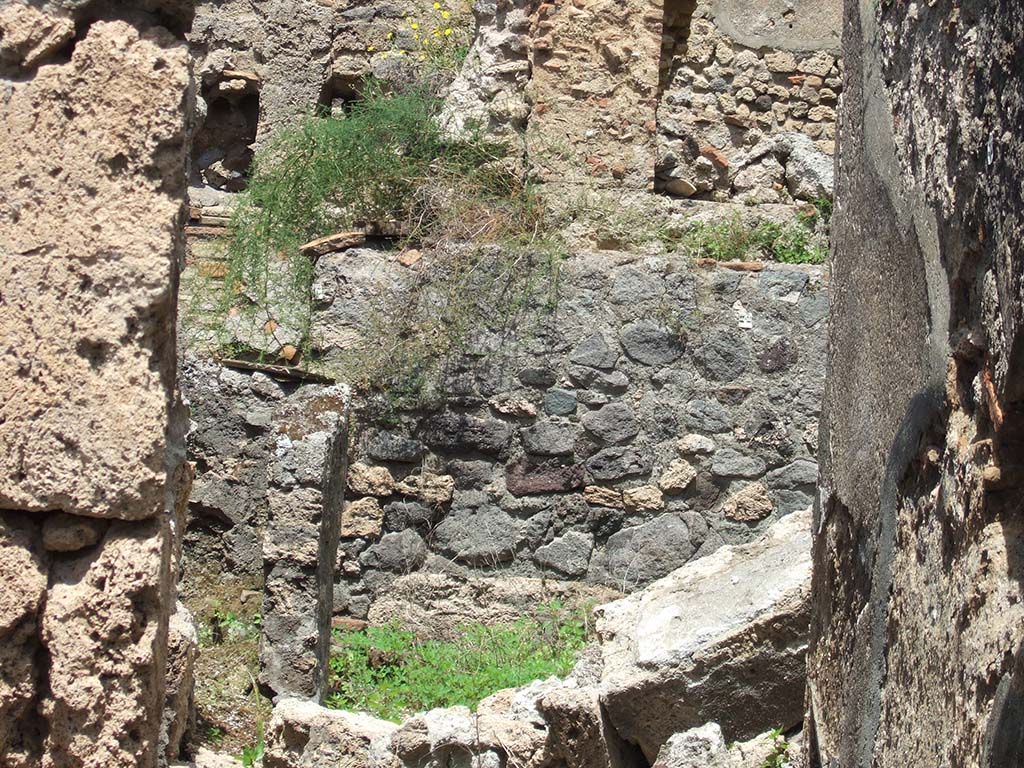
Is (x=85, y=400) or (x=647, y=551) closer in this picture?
(x=85, y=400)

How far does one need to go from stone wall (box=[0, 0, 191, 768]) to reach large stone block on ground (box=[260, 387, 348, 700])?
3249 mm

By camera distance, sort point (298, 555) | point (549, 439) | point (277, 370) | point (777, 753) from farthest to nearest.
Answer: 1. point (549, 439)
2. point (277, 370)
3. point (298, 555)
4. point (777, 753)

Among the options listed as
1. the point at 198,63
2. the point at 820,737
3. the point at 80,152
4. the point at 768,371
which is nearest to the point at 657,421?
the point at 768,371

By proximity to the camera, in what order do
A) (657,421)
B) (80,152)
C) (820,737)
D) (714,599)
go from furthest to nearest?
(657,421) < (714,599) < (820,737) < (80,152)

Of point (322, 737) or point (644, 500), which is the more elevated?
point (644, 500)

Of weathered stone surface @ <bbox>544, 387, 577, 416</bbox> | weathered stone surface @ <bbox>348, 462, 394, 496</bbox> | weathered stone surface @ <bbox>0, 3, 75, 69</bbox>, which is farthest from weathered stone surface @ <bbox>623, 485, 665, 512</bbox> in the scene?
weathered stone surface @ <bbox>0, 3, 75, 69</bbox>

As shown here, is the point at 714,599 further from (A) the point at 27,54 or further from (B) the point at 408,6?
(B) the point at 408,6

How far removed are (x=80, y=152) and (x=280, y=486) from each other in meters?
3.44

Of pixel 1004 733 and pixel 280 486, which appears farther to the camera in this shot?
pixel 280 486

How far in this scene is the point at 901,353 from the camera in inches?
86.7

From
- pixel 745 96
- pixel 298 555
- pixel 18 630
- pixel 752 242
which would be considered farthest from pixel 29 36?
pixel 745 96

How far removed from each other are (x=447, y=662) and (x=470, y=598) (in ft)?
2.08

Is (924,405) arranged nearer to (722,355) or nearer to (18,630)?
(18,630)

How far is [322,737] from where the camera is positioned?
3.97 meters
